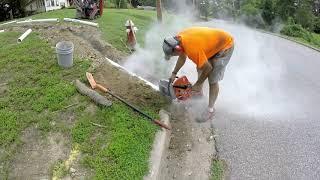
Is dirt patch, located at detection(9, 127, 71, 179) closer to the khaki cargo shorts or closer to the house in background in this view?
the khaki cargo shorts

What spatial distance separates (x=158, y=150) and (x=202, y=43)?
1.74 meters

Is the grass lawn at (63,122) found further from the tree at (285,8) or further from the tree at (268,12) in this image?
the tree at (285,8)

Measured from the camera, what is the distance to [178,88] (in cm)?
730

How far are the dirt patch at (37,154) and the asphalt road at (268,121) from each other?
2.39m

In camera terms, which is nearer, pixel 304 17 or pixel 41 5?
pixel 41 5

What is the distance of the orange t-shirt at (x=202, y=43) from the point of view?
20.6 ft

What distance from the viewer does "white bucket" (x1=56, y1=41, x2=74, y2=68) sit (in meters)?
8.07

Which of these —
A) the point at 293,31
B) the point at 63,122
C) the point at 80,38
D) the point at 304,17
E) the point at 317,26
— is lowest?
the point at 317,26

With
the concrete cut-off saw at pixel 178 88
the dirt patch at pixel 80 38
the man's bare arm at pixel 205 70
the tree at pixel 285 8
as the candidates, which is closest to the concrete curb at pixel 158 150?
the concrete cut-off saw at pixel 178 88

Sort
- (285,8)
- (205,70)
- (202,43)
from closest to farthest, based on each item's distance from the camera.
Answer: (202,43), (205,70), (285,8)

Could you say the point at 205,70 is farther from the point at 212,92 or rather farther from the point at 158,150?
the point at 158,150

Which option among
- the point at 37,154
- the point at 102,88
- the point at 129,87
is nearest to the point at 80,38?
the point at 129,87

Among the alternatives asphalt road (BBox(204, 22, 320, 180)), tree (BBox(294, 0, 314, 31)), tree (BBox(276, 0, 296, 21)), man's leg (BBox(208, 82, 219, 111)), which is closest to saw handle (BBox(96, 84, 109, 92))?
man's leg (BBox(208, 82, 219, 111))

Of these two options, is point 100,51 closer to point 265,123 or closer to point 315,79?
point 265,123
